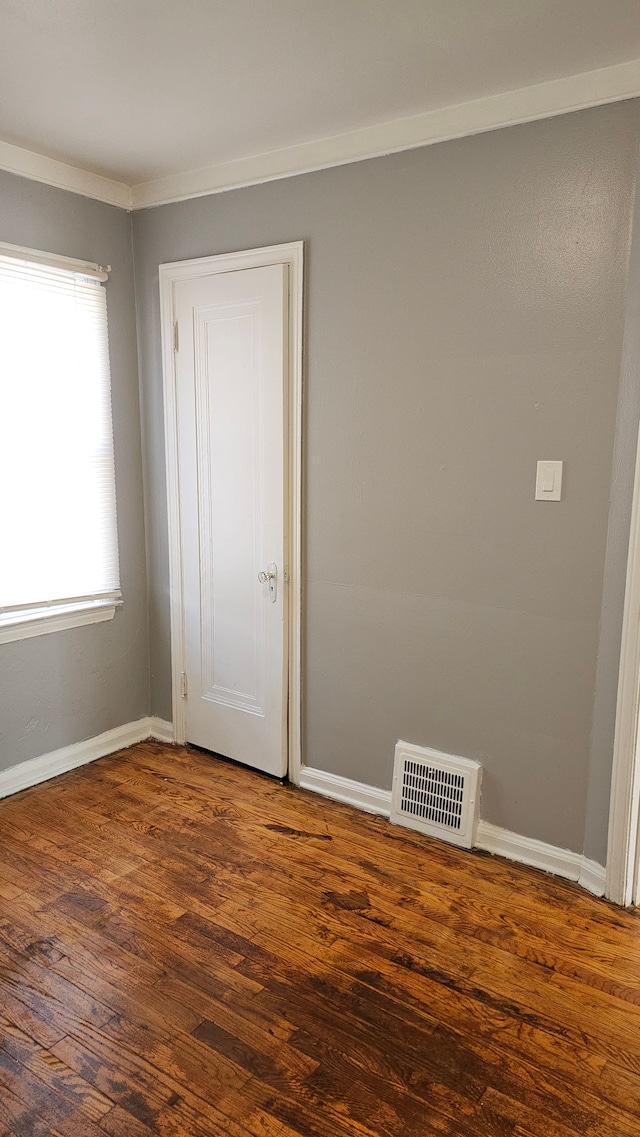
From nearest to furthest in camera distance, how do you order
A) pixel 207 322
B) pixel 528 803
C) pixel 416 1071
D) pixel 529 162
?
pixel 416 1071 < pixel 529 162 < pixel 528 803 < pixel 207 322

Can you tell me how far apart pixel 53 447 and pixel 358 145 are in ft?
5.44

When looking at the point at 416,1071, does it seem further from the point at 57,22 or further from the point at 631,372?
the point at 57,22

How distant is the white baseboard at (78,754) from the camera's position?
2965mm

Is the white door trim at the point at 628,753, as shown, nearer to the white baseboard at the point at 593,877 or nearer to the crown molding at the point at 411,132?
the white baseboard at the point at 593,877

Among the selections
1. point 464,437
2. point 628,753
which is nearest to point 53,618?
point 464,437

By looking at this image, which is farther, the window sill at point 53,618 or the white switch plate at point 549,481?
the window sill at point 53,618

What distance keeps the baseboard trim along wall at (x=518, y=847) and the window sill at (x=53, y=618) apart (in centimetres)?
131

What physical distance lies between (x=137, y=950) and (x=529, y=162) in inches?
105

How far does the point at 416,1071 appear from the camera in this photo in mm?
1658

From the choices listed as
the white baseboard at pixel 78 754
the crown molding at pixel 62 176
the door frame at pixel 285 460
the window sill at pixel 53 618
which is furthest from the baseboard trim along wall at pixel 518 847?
the crown molding at pixel 62 176

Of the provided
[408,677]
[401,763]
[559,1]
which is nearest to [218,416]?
[408,677]

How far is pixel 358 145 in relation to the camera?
8.19 feet

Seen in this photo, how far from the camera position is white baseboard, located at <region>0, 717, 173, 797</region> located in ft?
9.73

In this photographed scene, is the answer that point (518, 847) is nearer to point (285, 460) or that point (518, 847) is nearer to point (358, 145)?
point (285, 460)
